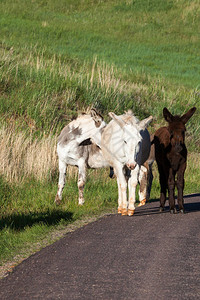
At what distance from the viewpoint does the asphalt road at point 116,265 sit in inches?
265

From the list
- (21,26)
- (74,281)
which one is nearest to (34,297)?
(74,281)

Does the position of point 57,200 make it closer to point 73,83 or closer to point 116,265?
point 116,265

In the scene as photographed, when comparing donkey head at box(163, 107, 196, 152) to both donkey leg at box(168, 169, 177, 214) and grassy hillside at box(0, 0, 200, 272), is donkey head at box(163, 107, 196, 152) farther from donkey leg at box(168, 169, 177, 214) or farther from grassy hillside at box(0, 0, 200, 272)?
grassy hillside at box(0, 0, 200, 272)

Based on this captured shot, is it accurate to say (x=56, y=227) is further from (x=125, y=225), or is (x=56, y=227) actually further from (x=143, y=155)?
(x=143, y=155)

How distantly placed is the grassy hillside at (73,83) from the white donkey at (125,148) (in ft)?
3.30

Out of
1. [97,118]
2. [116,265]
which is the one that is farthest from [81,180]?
[116,265]

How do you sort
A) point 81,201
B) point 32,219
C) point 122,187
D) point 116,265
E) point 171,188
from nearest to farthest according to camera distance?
point 116,265 < point 122,187 < point 32,219 < point 171,188 < point 81,201

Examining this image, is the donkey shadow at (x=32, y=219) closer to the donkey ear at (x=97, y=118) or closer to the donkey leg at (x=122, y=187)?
the donkey leg at (x=122, y=187)

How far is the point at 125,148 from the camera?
34.8 feet

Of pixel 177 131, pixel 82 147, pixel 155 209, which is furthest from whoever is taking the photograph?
pixel 82 147

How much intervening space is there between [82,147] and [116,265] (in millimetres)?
5133

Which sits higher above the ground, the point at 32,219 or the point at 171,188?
the point at 171,188

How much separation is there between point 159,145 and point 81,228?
8.38 ft

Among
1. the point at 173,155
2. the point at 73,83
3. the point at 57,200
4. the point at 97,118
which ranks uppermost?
the point at 73,83
